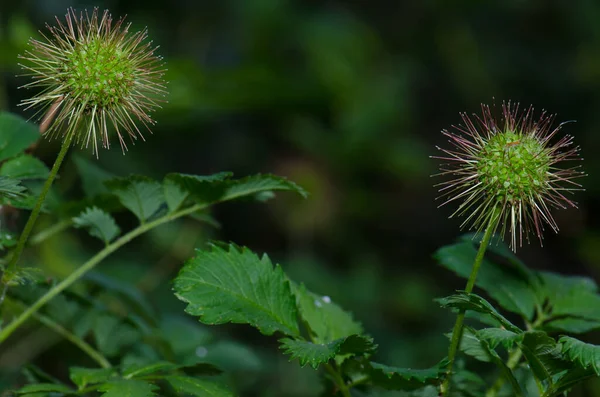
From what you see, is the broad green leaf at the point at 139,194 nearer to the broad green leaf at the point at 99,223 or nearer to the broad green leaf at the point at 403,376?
the broad green leaf at the point at 99,223

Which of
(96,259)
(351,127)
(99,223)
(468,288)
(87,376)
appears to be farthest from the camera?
(351,127)

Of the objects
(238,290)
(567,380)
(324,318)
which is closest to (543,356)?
(567,380)

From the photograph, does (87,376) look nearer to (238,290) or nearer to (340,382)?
(238,290)

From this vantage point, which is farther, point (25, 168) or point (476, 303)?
point (25, 168)

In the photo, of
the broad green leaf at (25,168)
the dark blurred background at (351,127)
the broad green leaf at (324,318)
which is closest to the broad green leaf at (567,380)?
the broad green leaf at (324,318)

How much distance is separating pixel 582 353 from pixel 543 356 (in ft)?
0.43

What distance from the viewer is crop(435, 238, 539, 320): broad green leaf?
1768mm

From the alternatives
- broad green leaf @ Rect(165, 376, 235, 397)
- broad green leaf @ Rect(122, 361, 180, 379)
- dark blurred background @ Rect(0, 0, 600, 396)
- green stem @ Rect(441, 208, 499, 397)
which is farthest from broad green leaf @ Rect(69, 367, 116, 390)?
dark blurred background @ Rect(0, 0, 600, 396)

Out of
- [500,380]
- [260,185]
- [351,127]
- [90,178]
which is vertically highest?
[351,127]

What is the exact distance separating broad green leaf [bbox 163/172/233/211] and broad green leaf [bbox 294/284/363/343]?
0.95 ft

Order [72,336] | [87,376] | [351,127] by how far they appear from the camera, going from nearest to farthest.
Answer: [87,376] → [72,336] → [351,127]

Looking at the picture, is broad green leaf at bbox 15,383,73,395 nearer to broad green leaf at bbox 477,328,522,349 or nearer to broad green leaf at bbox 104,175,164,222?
broad green leaf at bbox 104,175,164,222

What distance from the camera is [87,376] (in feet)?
4.92

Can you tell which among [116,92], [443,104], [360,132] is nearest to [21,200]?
[116,92]
